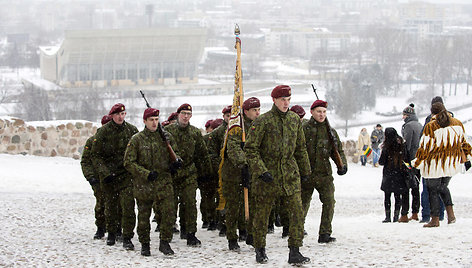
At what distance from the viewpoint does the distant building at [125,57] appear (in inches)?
3413

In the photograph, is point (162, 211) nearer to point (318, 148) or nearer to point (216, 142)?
point (216, 142)

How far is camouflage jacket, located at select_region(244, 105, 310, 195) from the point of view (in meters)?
7.88

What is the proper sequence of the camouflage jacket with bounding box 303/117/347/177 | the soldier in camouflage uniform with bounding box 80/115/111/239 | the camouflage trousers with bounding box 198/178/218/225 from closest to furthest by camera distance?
the camouflage jacket with bounding box 303/117/347/177 → the soldier in camouflage uniform with bounding box 80/115/111/239 → the camouflage trousers with bounding box 198/178/218/225

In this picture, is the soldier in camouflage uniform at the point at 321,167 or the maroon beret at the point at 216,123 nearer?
the soldier in camouflage uniform at the point at 321,167

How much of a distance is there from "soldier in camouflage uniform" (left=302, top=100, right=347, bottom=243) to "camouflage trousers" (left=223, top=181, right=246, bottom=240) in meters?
0.66

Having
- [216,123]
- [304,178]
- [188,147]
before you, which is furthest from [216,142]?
[304,178]

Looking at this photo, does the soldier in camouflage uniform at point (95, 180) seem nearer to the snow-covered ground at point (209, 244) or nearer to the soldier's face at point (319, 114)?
the snow-covered ground at point (209, 244)

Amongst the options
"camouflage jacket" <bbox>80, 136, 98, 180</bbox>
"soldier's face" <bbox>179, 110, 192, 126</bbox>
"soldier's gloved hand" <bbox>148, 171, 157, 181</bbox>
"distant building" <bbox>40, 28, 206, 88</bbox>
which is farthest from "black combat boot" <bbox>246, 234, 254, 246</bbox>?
"distant building" <bbox>40, 28, 206, 88</bbox>

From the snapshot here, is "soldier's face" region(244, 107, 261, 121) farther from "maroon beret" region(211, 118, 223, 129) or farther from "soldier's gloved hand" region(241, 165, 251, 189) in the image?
"maroon beret" region(211, 118, 223, 129)

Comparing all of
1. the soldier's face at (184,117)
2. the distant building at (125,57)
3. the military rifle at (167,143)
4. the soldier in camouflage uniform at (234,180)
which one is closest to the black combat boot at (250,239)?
the soldier in camouflage uniform at (234,180)

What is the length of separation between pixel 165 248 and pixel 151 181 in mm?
685

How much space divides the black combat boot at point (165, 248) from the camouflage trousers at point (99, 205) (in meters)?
1.07

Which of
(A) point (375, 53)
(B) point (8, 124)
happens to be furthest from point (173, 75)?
(B) point (8, 124)

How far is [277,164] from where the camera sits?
26.0ft
